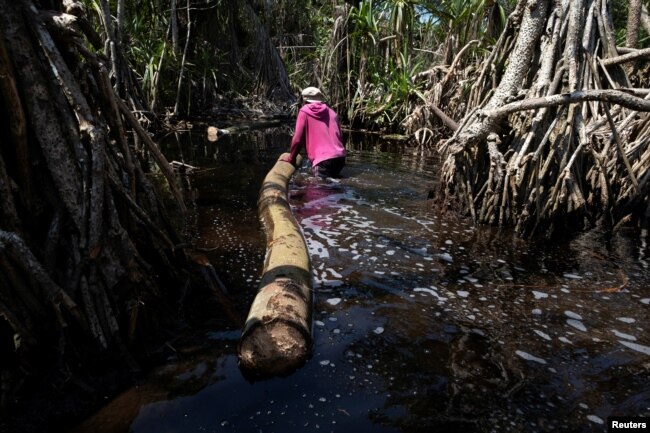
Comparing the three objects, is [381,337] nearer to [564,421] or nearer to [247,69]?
[564,421]

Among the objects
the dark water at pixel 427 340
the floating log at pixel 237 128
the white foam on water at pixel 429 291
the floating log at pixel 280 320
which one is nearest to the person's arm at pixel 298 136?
the dark water at pixel 427 340

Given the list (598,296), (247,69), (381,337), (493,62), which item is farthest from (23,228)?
(247,69)

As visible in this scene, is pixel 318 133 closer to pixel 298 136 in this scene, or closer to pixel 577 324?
pixel 298 136

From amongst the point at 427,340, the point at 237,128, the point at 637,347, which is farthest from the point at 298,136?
the point at 237,128

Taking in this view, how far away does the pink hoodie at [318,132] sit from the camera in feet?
19.5

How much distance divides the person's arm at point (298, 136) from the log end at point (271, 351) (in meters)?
4.09

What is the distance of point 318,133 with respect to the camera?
5988 millimetres

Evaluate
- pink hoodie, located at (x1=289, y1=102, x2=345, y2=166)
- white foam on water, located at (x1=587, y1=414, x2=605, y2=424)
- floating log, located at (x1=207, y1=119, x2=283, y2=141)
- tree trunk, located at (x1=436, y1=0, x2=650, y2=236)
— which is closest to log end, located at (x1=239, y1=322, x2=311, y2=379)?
white foam on water, located at (x1=587, y1=414, x2=605, y2=424)

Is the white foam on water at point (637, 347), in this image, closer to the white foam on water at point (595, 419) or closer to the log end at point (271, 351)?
the white foam on water at point (595, 419)

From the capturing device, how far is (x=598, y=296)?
9.97 ft

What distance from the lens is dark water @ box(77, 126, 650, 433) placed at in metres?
1.94

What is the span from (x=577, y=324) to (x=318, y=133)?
4.06 metres

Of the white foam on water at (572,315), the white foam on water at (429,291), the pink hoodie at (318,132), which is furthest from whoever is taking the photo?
the pink hoodie at (318,132)

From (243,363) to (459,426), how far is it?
1005 millimetres
